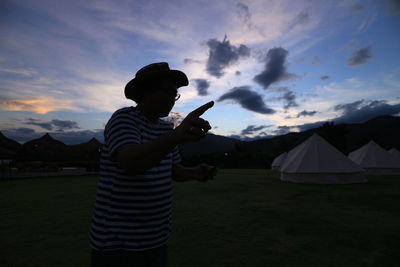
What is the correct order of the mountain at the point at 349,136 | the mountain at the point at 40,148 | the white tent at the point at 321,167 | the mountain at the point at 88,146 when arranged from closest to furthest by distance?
the white tent at the point at 321,167 → the mountain at the point at 88,146 → the mountain at the point at 40,148 → the mountain at the point at 349,136

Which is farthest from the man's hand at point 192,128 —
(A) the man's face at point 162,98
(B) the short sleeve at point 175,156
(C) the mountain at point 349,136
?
(C) the mountain at point 349,136

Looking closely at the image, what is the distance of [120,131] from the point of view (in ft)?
4.11

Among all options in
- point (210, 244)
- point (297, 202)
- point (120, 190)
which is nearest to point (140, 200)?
point (120, 190)

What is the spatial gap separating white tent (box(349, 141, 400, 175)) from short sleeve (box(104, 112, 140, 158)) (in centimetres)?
2576

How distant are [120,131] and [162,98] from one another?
369 millimetres

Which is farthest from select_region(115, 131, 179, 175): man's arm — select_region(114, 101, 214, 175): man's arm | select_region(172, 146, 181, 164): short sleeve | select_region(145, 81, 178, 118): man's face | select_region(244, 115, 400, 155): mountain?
select_region(244, 115, 400, 155): mountain

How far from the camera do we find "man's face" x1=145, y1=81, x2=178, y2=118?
1496mm

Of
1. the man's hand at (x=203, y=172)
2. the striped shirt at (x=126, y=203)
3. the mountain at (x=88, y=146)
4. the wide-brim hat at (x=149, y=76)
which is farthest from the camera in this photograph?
the mountain at (x=88, y=146)

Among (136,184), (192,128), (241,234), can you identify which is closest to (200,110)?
(192,128)

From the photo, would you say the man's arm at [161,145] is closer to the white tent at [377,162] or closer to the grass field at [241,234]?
the grass field at [241,234]

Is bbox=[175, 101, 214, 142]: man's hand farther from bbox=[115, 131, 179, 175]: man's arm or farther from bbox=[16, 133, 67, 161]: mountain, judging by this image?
bbox=[16, 133, 67, 161]: mountain

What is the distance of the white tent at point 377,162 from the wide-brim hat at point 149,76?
25505 mm

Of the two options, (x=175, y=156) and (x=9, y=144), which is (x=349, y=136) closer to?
(x=9, y=144)

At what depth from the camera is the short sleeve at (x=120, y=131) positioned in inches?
46.9
